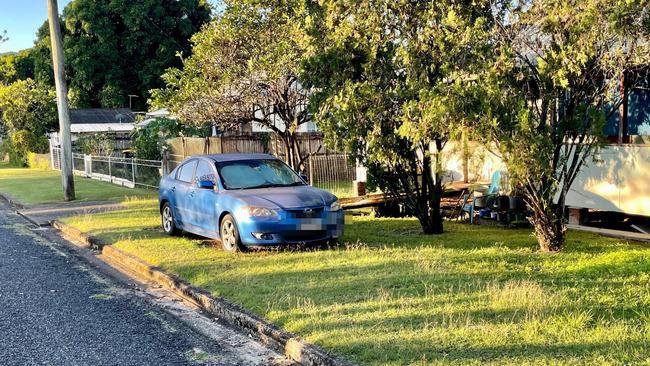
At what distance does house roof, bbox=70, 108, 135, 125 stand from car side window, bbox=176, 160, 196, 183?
114 ft

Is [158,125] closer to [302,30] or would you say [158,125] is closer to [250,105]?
[250,105]

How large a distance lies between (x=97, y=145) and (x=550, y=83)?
2509cm

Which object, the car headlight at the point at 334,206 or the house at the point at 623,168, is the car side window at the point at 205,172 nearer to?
the car headlight at the point at 334,206

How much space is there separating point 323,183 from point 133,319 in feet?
43.9

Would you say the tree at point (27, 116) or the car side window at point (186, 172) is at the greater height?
the tree at point (27, 116)

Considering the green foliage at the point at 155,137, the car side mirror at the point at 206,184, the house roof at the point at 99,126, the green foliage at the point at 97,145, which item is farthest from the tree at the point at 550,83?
the house roof at the point at 99,126

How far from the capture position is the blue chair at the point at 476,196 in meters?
12.0

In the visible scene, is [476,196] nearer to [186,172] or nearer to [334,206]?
[334,206]

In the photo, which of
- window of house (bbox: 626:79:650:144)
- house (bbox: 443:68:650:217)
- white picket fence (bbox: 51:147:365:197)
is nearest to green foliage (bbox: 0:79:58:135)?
white picket fence (bbox: 51:147:365:197)

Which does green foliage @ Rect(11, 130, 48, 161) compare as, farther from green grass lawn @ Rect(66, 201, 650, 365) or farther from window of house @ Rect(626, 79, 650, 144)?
window of house @ Rect(626, 79, 650, 144)

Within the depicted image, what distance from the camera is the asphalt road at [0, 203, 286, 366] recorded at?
17.9 feet

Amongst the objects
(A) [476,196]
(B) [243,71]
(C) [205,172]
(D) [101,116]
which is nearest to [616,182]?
(A) [476,196]

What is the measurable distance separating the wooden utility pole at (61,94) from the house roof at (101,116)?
2718cm

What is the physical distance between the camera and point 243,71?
14.1m
